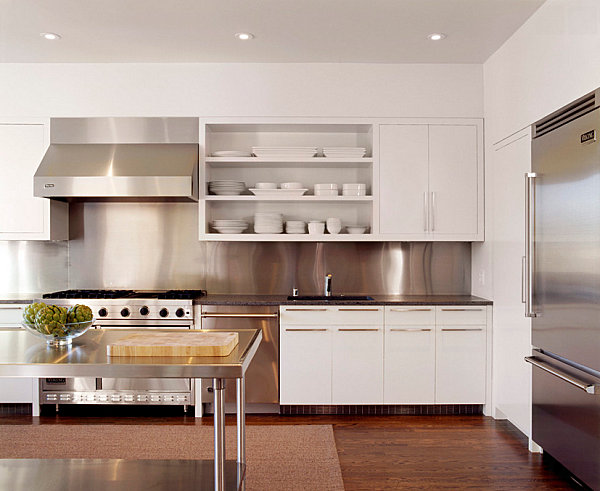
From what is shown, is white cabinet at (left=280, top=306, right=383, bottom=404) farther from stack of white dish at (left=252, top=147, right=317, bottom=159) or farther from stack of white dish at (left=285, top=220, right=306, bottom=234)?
stack of white dish at (left=252, top=147, right=317, bottom=159)

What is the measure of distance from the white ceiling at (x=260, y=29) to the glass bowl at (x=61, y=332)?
2.18 metres

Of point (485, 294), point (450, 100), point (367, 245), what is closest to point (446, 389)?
point (485, 294)

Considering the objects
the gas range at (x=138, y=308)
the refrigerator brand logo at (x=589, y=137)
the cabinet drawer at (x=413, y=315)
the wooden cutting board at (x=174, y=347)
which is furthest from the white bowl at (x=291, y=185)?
the wooden cutting board at (x=174, y=347)

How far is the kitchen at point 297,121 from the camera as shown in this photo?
368 cm

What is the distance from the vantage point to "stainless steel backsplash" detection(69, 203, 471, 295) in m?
4.77

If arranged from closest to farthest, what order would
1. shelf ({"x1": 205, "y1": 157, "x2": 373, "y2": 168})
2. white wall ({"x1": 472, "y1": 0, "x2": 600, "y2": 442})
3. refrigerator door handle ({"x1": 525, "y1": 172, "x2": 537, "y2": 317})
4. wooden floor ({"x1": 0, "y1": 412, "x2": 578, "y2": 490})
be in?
white wall ({"x1": 472, "y1": 0, "x2": 600, "y2": 442})
wooden floor ({"x1": 0, "y1": 412, "x2": 578, "y2": 490})
refrigerator door handle ({"x1": 525, "y1": 172, "x2": 537, "y2": 317})
shelf ({"x1": 205, "y1": 157, "x2": 373, "y2": 168})

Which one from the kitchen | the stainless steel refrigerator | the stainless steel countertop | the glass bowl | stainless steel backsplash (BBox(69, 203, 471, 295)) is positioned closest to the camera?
the stainless steel countertop

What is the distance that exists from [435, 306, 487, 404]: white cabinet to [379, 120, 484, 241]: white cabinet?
2.18 ft

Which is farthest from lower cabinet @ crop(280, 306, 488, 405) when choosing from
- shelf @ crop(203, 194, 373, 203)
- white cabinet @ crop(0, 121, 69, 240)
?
white cabinet @ crop(0, 121, 69, 240)

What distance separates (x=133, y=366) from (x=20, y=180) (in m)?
3.27

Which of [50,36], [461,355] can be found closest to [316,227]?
[461,355]

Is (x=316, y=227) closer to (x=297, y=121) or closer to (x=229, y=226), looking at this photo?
(x=229, y=226)

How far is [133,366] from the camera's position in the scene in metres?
1.82

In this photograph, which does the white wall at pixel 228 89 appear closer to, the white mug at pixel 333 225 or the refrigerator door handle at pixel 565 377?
the white mug at pixel 333 225
